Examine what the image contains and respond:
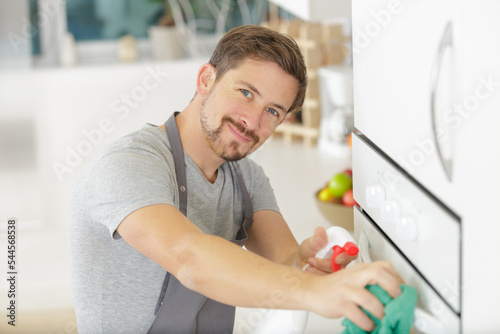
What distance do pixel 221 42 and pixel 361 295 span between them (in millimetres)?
602

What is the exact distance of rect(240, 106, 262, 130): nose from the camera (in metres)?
1.01

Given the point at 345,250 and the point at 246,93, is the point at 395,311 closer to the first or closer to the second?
the point at 345,250

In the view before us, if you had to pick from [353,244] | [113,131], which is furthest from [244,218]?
[113,131]

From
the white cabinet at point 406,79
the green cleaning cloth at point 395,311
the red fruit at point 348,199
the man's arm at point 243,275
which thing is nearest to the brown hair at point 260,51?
the white cabinet at point 406,79

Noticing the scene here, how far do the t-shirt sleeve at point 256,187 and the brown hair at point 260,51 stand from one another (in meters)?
0.18

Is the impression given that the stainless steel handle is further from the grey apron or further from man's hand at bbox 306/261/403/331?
the grey apron

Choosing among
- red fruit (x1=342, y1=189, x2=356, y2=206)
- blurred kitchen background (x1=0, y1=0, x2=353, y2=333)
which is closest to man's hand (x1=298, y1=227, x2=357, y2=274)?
blurred kitchen background (x1=0, y1=0, x2=353, y2=333)

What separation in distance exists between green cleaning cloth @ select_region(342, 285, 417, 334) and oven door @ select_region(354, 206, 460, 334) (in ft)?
0.10

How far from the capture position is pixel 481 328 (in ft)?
2.19

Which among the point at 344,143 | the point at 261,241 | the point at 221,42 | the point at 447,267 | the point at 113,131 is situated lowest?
the point at 344,143

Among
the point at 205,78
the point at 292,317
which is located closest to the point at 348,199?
the point at 205,78

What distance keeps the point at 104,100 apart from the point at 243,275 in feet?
8.46

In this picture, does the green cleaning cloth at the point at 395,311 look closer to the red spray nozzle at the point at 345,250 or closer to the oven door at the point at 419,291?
the oven door at the point at 419,291

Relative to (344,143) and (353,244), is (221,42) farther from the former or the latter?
(344,143)
